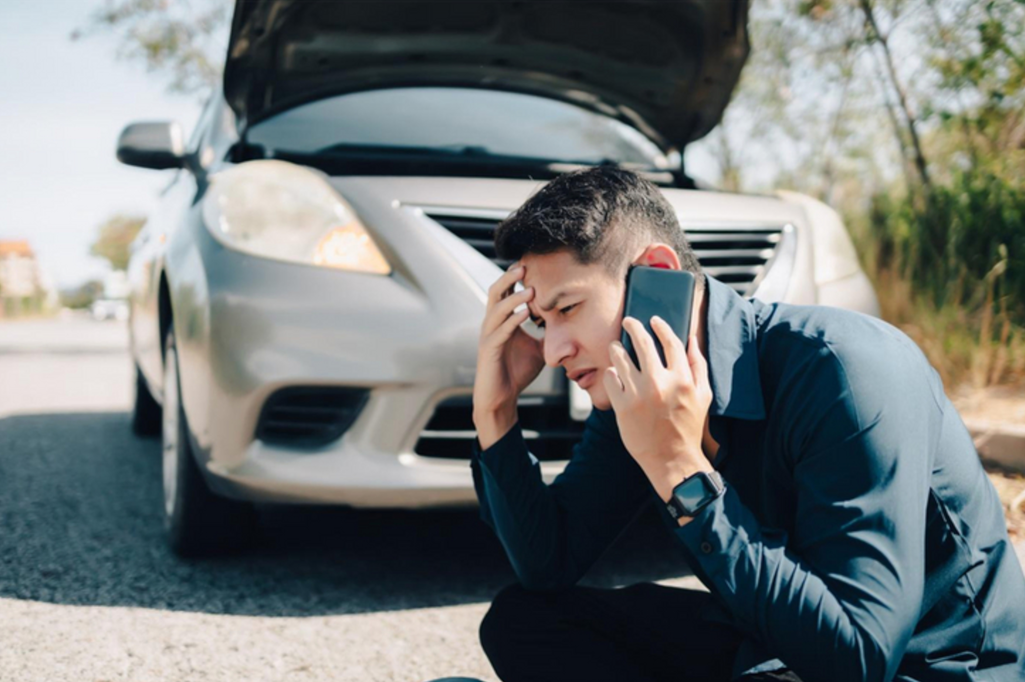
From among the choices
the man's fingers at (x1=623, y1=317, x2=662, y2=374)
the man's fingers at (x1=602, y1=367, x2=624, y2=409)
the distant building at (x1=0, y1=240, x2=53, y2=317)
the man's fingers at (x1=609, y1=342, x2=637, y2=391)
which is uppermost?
the man's fingers at (x1=623, y1=317, x2=662, y2=374)

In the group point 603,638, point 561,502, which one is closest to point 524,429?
point 561,502

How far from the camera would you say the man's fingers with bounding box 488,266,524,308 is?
189 cm

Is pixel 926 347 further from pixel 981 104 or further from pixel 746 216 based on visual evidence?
pixel 746 216

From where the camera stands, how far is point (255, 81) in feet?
11.3

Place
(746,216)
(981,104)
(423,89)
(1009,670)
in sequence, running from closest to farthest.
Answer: (1009,670) < (746,216) < (423,89) < (981,104)

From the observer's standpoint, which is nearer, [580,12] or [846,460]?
[846,460]

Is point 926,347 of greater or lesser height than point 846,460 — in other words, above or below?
below

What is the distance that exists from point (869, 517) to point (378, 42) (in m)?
2.74

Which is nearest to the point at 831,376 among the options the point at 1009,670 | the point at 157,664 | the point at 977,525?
the point at 977,525

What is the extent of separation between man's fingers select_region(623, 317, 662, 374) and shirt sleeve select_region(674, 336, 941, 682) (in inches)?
8.5

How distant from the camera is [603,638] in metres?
1.84

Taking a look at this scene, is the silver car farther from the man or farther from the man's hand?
the man's hand

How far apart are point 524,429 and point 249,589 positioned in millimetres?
939

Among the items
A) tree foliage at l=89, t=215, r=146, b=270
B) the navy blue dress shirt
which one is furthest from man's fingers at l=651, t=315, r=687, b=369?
tree foliage at l=89, t=215, r=146, b=270
